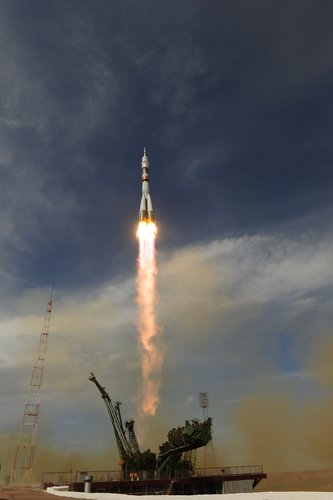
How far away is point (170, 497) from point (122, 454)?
4220 centimetres

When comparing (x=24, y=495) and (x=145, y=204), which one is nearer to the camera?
(x=24, y=495)

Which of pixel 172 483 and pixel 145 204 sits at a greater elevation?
pixel 145 204

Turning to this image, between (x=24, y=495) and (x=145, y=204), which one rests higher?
(x=145, y=204)

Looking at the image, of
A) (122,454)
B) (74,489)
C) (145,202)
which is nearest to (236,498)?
(74,489)

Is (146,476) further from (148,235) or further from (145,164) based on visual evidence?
(145,164)

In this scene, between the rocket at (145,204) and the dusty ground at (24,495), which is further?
the rocket at (145,204)

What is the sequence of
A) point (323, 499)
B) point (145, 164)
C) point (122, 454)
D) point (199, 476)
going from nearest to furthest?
point (323, 499) → point (199, 476) → point (122, 454) → point (145, 164)

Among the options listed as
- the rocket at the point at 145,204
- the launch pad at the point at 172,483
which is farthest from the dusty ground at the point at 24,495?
the rocket at the point at 145,204

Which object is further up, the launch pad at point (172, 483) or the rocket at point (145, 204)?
the rocket at point (145, 204)

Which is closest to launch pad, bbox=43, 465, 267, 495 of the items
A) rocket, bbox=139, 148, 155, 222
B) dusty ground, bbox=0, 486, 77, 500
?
dusty ground, bbox=0, 486, 77, 500

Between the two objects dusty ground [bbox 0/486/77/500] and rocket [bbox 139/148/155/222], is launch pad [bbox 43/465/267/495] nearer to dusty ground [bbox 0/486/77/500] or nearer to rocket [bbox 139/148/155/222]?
dusty ground [bbox 0/486/77/500]

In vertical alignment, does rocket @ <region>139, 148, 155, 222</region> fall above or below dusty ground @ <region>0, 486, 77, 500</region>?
above

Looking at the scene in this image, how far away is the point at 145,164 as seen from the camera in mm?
70938

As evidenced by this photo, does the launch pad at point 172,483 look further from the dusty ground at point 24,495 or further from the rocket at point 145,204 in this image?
the rocket at point 145,204
